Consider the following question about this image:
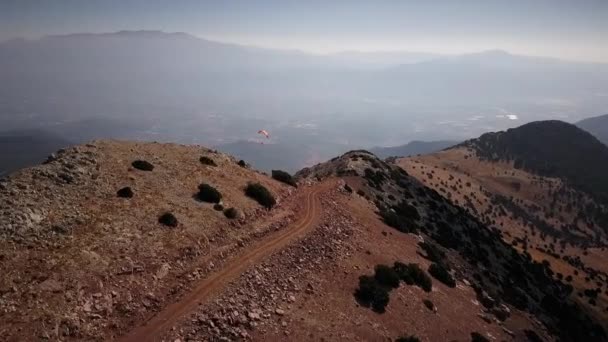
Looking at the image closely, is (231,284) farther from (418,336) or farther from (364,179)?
(364,179)

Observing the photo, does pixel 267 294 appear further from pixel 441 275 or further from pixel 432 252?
pixel 432 252

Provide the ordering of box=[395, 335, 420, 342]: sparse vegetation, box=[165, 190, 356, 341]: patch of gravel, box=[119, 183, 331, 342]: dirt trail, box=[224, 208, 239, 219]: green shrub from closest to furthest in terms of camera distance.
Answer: box=[119, 183, 331, 342]: dirt trail
box=[165, 190, 356, 341]: patch of gravel
box=[395, 335, 420, 342]: sparse vegetation
box=[224, 208, 239, 219]: green shrub

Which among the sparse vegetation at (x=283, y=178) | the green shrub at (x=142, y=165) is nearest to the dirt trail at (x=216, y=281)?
the sparse vegetation at (x=283, y=178)

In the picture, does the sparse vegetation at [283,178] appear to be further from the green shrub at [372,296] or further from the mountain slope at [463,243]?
the green shrub at [372,296]

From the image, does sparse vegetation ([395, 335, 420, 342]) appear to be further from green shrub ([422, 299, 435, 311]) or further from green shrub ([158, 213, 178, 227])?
green shrub ([158, 213, 178, 227])

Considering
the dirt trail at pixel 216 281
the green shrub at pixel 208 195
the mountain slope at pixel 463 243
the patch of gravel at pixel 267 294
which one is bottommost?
the mountain slope at pixel 463 243

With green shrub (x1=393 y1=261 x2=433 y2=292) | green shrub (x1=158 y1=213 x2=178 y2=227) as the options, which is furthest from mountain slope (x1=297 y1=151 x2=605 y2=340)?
green shrub (x1=158 y1=213 x2=178 y2=227)
